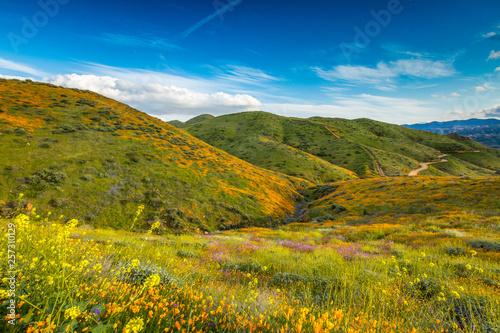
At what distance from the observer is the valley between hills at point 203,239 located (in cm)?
269

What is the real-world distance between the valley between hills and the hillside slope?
20 centimetres

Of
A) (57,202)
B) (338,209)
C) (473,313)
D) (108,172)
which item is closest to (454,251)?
(473,313)

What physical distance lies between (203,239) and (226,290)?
32.4ft

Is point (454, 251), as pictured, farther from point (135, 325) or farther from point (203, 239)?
point (203, 239)

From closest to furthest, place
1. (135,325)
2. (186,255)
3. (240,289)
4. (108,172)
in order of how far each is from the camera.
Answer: (135,325)
(240,289)
(186,255)
(108,172)

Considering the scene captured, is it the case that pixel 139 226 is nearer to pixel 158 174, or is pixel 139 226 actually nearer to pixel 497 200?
pixel 158 174

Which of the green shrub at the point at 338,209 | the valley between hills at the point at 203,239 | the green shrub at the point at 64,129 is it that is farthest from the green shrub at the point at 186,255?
the green shrub at the point at 64,129

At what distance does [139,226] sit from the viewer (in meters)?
20.5

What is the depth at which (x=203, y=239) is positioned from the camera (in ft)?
44.1

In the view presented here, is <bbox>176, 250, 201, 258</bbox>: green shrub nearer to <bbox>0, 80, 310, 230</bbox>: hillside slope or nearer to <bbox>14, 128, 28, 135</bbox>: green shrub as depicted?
<bbox>0, 80, 310, 230</bbox>: hillside slope

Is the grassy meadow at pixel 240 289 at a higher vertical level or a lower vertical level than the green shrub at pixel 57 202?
higher

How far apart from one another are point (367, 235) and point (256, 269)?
11.2 metres

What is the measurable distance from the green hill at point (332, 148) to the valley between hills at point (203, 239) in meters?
28.4

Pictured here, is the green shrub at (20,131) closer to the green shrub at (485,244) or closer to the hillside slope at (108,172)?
the hillside slope at (108,172)
